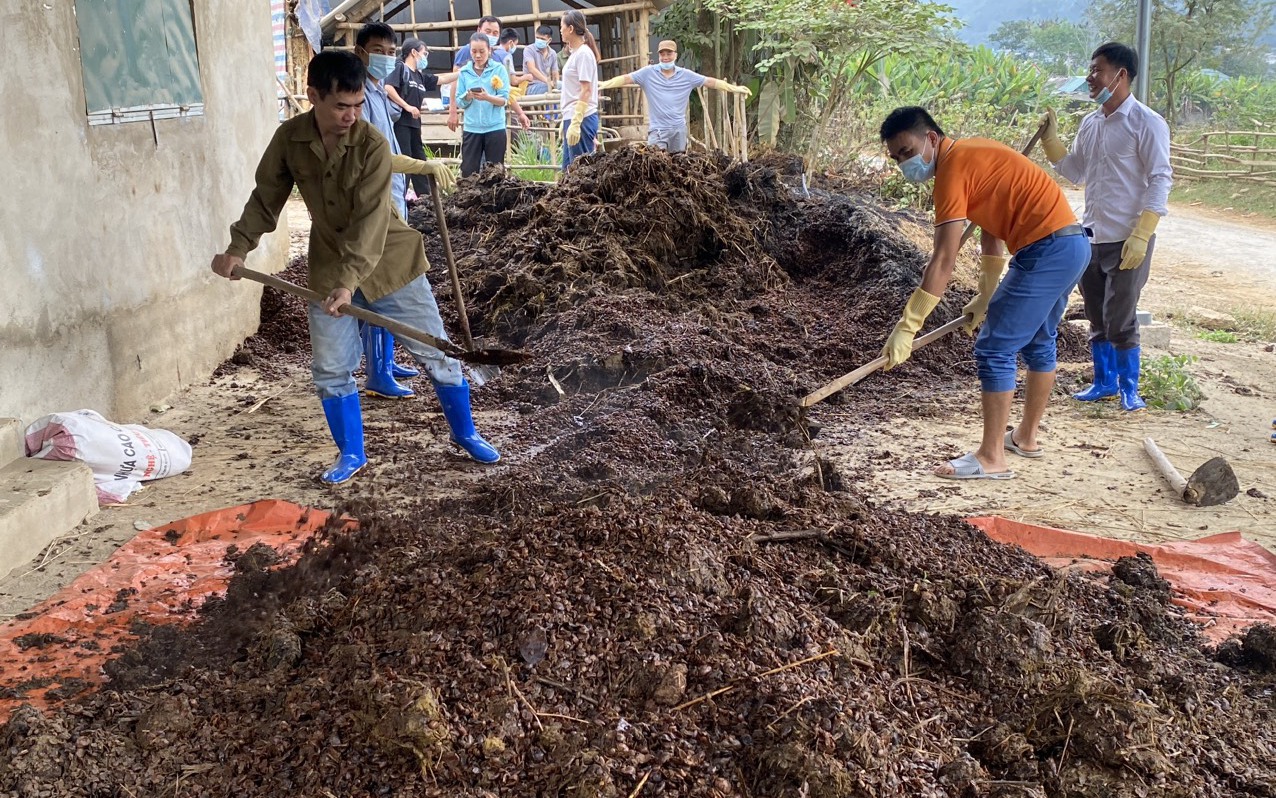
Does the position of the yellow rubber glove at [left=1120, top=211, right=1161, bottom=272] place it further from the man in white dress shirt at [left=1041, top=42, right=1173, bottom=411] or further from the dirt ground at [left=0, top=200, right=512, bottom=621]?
the dirt ground at [left=0, top=200, right=512, bottom=621]

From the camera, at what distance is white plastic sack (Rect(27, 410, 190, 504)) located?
12.9 ft

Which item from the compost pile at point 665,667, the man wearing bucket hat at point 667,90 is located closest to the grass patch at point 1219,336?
the compost pile at point 665,667

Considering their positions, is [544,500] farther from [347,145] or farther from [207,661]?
[347,145]

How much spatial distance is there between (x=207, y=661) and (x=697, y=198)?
212 inches

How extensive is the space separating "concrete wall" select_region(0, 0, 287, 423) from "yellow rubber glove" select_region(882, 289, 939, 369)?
3.61 m

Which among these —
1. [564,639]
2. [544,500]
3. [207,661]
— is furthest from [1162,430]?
[207,661]

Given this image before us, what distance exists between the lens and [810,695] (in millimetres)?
2205

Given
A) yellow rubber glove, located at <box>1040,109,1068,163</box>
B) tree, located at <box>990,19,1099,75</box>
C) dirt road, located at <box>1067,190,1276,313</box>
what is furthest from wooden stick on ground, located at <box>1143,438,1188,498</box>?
tree, located at <box>990,19,1099,75</box>

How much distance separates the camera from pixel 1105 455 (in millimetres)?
4480

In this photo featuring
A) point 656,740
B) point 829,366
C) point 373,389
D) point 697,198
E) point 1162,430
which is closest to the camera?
point 656,740

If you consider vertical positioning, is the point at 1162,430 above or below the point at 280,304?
below

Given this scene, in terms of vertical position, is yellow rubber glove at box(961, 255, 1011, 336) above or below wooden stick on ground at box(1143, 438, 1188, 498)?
above

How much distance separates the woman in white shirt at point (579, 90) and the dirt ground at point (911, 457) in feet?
16.3

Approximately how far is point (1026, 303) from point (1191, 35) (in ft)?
52.8
